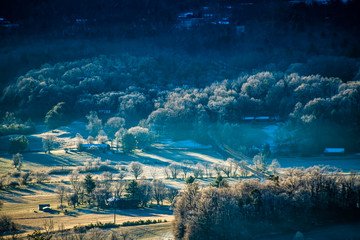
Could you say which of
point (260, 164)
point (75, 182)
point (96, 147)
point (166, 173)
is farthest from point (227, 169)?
point (96, 147)

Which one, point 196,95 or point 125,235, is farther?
point 196,95

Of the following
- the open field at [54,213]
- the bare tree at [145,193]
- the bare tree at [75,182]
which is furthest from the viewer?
the bare tree at [75,182]

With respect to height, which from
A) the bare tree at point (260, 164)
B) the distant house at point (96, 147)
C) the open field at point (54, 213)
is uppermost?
the distant house at point (96, 147)

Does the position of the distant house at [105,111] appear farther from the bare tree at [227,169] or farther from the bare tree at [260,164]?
the bare tree at [260,164]

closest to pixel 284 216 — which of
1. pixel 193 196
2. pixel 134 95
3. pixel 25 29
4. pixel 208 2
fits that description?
pixel 193 196

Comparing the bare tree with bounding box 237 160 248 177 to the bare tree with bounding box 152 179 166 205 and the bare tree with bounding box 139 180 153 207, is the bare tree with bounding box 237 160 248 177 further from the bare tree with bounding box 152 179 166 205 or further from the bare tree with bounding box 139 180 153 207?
the bare tree with bounding box 139 180 153 207

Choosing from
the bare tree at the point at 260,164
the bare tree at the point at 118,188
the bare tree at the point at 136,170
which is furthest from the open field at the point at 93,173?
the bare tree at the point at 260,164

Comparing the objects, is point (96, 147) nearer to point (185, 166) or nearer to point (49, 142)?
point (49, 142)

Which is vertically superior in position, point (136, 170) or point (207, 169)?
point (207, 169)

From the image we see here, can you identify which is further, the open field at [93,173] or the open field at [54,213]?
the open field at [93,173]

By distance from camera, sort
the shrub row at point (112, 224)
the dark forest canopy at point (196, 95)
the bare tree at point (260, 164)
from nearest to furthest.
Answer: the shrub row at point (112, 224)
the bare tree at point (260, 164)
the dark forest canopy at point (196, 95)

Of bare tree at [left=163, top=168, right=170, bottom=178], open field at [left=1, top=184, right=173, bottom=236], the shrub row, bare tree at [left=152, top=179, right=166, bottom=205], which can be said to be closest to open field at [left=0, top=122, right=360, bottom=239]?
open field at [left=1, top=184, right=173, bottom=236]
